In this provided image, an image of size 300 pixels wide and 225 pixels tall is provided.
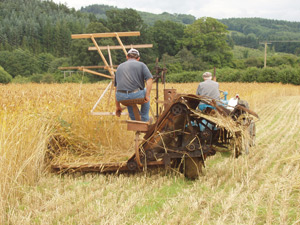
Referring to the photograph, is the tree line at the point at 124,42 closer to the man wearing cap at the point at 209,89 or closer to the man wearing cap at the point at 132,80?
the man wearing cap at the point at 209,89

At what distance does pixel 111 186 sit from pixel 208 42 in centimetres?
6604

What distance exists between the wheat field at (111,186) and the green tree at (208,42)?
5944 cm

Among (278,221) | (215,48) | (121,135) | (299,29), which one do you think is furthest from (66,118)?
(299,29)

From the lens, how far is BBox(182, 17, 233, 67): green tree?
64438 mm

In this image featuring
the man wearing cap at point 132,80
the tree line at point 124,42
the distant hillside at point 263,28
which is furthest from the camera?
the distant hillside at point 263,28

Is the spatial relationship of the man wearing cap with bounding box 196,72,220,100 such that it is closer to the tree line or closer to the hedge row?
the hedge row

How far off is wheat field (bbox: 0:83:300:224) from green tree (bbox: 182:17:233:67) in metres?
59.4

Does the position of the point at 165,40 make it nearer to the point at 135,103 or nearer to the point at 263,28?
the point at 135,103

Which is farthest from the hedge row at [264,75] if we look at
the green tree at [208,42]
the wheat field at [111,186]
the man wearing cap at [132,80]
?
the man wearing cap at [132,80]

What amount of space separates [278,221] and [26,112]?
452cm

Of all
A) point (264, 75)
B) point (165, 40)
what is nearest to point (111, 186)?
point (264, 75)

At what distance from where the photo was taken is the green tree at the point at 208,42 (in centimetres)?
6444

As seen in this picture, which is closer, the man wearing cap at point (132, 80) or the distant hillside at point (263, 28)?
the man wearing cap at point (132, 80)

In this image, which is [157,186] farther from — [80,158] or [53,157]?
[53,157]
